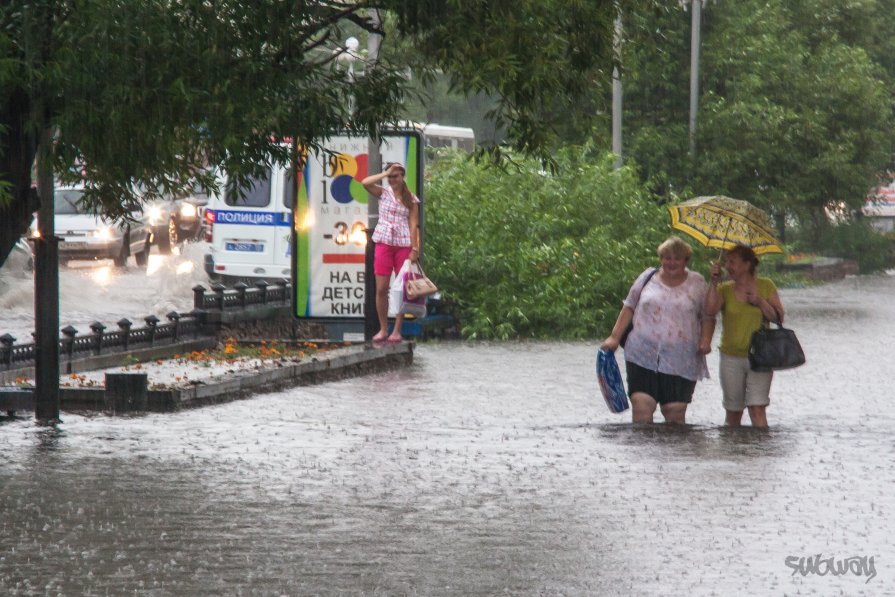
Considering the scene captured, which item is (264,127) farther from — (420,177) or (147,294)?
(147,294)

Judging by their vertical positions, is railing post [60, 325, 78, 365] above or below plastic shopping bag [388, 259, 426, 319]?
below

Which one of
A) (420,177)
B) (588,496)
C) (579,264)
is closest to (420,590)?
(588,496)

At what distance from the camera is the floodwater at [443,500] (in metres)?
7.59

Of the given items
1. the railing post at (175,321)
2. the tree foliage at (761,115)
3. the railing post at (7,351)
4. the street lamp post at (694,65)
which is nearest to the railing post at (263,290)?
the railing post at (175,321)

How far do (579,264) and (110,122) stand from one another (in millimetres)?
13386

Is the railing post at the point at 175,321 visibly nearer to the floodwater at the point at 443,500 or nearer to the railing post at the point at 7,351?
the floodwater at the point at 443,500

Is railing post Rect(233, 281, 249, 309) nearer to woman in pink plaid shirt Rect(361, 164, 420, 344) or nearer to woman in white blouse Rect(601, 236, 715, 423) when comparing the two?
woman in pink plaid shirt Rect(361, 164, 420, 344)

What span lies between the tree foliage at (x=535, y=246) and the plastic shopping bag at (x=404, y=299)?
A: 405cm

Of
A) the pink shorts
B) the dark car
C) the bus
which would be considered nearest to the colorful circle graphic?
the pink shorts

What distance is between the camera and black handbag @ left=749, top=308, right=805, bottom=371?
12125 mm

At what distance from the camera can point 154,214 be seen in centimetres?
4359

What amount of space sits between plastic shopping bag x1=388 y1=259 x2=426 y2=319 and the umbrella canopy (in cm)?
490

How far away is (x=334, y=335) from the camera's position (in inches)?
792

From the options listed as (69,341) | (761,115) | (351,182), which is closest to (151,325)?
(69,341)
